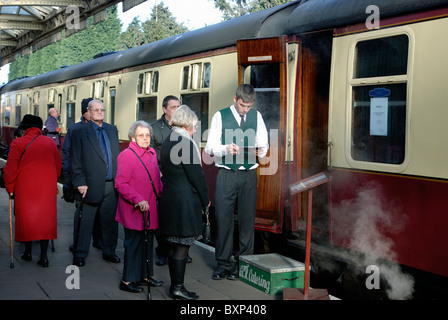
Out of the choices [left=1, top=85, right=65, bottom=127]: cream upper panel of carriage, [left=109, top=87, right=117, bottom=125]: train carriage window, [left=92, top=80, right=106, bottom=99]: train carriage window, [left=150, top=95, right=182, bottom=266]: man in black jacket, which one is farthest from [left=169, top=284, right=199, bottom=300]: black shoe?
[left=1, top=85, right=65, bottom=127]: cream upper panel of carriage

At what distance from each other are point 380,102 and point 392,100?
0.16 metres

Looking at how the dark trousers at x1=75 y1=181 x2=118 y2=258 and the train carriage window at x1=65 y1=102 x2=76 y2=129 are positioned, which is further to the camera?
the train carriage window at x1=65 y1=102 x2=76 y2=129

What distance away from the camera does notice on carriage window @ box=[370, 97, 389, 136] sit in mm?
5348

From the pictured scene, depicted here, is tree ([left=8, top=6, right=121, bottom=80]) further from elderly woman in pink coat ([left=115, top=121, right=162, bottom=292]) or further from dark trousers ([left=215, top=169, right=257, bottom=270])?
elderly woman in pink coat ([left=115, top=121, right=162, bottom=292])

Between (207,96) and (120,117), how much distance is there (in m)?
4.23

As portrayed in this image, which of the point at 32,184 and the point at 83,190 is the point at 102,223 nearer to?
the point at 83,190

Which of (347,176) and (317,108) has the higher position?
(317,108)

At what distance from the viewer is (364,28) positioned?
5633 millimetres

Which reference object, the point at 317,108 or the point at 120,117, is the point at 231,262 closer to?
the point at 317,108

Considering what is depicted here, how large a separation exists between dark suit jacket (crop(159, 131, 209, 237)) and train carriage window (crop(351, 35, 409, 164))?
1.71 m

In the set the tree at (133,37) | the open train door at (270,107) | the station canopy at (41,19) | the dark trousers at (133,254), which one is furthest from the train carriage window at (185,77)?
the tree at (133,37)

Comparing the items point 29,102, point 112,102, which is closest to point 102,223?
point 112,102

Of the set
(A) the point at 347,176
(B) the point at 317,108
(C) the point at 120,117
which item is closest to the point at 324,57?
(B) the point at 317,108

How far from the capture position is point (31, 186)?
6383mm
